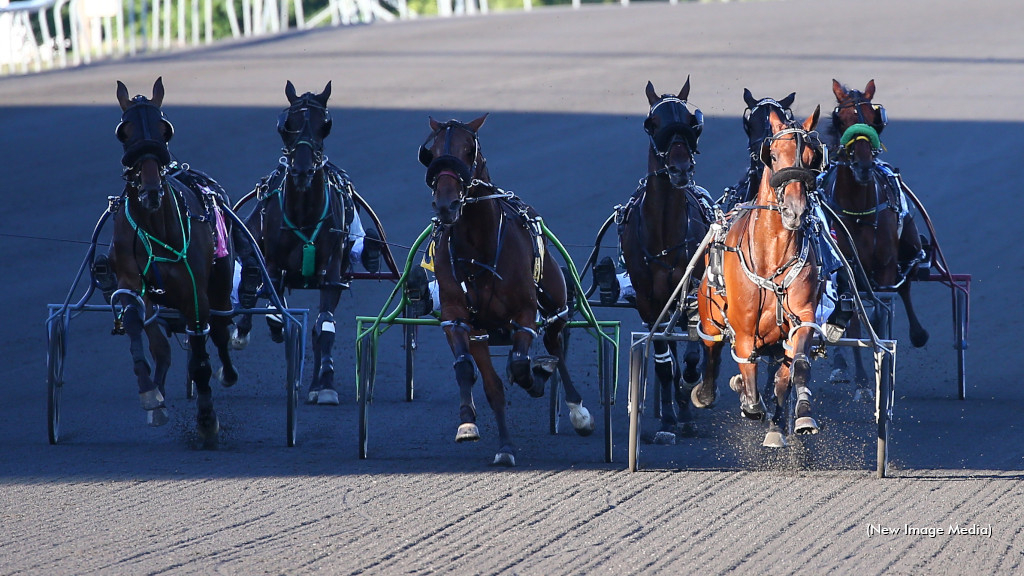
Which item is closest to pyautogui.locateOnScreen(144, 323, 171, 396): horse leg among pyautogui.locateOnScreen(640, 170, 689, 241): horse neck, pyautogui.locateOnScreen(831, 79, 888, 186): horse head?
pyautogui.locateOnScreen(640, 170, 689, 241): horse neck

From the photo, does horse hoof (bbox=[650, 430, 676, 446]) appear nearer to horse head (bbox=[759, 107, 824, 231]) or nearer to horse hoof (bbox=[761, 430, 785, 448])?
horse hoof (bbox=[761, 430, 785, 448])

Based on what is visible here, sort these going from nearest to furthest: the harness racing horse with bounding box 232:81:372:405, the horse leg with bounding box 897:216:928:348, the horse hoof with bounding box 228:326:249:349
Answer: the harness racing horse with bounding box 232:81:372:405 → the horse leg with bounding box 897:216:928:348 → the horse hoof with bounding box 228:326:249:349

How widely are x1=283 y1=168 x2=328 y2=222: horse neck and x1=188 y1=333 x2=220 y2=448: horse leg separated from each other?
1852mm

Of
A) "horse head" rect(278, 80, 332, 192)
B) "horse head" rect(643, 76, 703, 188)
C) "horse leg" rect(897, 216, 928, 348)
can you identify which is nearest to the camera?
"horse head" rect(643, 76, 703, 188)

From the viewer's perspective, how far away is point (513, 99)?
21.3 metres

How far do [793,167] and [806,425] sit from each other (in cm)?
121

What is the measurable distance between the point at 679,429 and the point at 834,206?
210 cm

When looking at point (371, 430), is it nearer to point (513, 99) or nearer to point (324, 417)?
point (324, 417)

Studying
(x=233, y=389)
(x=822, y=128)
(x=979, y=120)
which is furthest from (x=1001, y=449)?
(x=979, y=120)

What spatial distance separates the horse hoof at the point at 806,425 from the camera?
6605 mm

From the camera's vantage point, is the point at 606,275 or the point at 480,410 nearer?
the point at 606,275

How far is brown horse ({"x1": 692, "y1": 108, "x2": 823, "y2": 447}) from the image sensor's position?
6.65m

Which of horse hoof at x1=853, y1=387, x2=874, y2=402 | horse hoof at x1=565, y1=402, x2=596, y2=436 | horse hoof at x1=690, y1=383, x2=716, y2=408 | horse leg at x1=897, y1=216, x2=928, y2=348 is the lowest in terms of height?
horse hoof at x1=853, y1=387, x2=874, y2=402

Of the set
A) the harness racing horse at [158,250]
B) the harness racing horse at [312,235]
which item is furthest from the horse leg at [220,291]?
the harness racing horse at [312,235]
